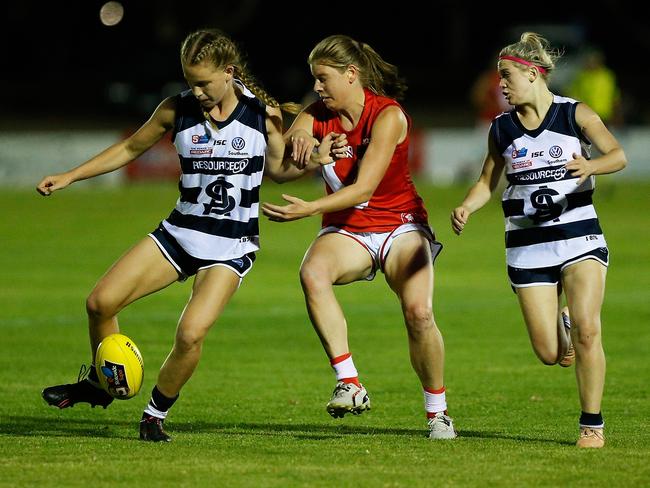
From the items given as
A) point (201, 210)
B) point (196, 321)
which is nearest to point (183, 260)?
point (201, 210)

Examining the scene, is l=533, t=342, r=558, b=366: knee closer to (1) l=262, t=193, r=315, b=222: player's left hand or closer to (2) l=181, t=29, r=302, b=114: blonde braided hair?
(1) l=262, t=193, r=315, b=222: player's left hand

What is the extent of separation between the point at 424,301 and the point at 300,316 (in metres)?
6.03

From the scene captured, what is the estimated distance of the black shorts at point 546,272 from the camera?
7.47m

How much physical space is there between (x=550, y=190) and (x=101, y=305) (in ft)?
8.14

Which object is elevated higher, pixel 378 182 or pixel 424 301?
pixel 378 182

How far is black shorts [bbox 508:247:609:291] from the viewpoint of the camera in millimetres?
7469

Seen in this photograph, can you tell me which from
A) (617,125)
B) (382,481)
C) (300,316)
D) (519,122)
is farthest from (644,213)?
(382,481)

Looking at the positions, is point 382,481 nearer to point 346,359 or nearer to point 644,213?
point 346,359

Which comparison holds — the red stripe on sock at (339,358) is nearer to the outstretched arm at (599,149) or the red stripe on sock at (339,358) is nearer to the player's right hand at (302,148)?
the player's right hand at (302,148)

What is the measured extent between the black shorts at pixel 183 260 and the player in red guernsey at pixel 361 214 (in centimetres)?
35

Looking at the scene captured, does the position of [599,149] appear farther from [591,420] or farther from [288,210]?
[288,210]

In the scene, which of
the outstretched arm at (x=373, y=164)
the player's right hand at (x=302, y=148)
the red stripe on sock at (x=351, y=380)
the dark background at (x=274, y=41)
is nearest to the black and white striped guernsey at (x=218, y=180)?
the player's right hand at (x=302, y=148)

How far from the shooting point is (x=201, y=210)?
303 inches

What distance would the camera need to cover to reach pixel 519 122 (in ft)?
25.2
